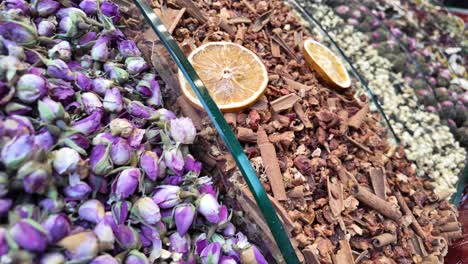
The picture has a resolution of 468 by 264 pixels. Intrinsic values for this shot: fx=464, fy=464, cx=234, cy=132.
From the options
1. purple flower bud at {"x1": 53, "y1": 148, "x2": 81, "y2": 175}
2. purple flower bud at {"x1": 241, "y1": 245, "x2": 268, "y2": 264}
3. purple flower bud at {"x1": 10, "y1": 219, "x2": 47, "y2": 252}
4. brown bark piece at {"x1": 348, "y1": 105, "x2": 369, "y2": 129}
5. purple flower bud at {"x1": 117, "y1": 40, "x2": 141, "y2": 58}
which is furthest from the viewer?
brown bark piece at {"x1": 348, "y1": 105, "x2": 369, "y2": 129}

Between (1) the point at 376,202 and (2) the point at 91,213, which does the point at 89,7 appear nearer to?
(2) the point at 91,213

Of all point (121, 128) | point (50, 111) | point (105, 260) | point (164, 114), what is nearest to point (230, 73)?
point (164, 114)

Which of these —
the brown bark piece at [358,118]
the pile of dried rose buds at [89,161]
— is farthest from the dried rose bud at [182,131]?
the brown bark piece at [358,118]

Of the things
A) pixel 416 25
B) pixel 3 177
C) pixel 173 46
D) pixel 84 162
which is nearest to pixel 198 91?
pixel 173 46

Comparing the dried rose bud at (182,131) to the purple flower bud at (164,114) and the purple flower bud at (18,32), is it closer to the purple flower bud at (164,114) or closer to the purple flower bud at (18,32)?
the purple flower bud at (164,114)

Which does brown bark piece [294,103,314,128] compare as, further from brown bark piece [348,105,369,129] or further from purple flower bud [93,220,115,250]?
purple flower bud [93,220,115,250]

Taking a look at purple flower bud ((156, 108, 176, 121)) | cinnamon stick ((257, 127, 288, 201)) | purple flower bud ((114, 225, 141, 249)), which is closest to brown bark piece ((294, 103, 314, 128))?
cinnamon stick ((257, 127, 288, 201))

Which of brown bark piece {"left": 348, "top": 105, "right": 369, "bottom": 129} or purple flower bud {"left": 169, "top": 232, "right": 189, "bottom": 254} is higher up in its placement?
purple flower bud {"left": 169, "top": 232, "right": 189, "bottom": 254}
